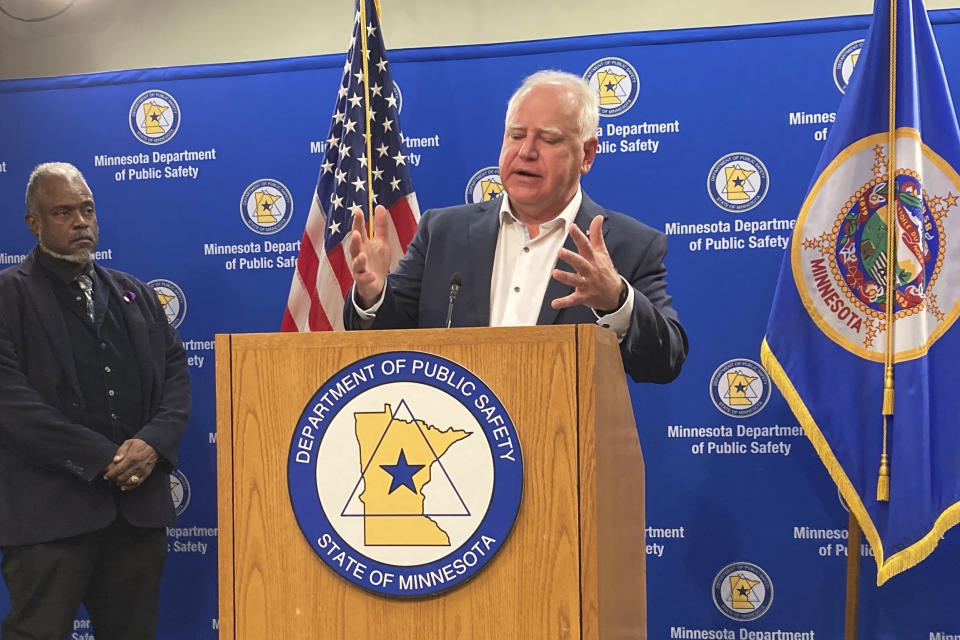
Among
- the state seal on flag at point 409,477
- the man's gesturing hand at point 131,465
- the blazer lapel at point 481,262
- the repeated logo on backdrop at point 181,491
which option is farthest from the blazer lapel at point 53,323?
the state seal on flag at point 409,477

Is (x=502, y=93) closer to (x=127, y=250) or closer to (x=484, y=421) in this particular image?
(x=127, y=250)

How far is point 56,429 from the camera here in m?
3.25

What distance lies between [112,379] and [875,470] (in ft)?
8.16

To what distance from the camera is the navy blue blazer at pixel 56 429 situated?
3.25 m

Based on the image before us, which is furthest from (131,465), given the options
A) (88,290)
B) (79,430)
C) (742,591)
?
(742,591)

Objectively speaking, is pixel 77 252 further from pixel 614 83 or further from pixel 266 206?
pixel 614 83

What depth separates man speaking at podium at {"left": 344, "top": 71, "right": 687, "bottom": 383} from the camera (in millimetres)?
2133

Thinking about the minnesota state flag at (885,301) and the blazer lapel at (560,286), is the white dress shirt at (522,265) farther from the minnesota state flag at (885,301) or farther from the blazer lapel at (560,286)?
the minnesota state flag at (885,301)

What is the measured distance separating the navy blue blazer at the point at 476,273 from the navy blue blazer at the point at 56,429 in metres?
1.51

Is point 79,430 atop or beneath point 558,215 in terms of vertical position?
beneath

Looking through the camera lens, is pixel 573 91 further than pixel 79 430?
No

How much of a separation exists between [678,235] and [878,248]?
0.78 meters

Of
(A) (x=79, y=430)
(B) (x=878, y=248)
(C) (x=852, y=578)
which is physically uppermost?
(B) (x=878, y=248)

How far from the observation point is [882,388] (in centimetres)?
322
